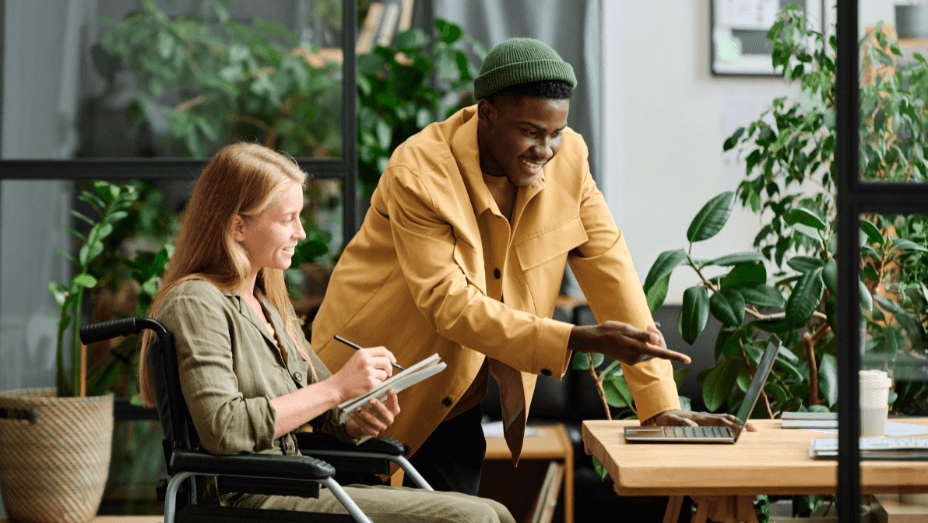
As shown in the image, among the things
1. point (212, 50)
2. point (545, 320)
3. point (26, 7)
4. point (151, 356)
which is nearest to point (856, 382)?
point (545, 320)

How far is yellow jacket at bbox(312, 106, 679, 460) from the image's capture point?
5.40 ft

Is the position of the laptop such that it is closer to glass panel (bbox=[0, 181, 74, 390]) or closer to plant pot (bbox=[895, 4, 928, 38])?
plant pot (bbox=[895, 4, 928, 38])

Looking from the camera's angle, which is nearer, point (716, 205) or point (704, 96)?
point (716, 205)

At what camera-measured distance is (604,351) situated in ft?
4.84

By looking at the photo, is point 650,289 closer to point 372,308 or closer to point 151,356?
point 372,308

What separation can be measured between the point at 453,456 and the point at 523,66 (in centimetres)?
Result: 84

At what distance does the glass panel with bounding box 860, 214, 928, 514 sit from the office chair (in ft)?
2.52

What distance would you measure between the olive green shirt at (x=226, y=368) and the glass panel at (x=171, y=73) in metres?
1.20

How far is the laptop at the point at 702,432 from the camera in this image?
1484 mm

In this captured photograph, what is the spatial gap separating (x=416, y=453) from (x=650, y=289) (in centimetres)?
86

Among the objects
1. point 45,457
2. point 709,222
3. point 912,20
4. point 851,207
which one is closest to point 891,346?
point 851,207

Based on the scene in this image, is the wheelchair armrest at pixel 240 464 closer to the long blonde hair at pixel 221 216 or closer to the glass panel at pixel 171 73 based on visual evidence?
the long blonde hair at pixel 221 216

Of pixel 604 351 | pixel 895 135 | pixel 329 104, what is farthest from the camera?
pixel 329 104

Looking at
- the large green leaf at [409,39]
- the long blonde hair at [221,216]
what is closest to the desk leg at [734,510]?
the long blonde hair at [221,216]
